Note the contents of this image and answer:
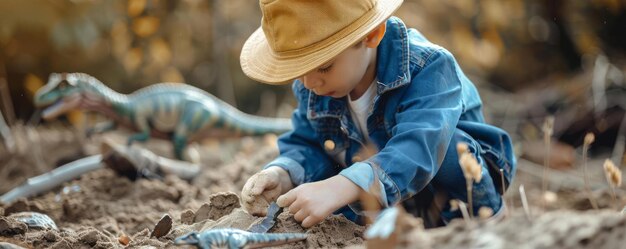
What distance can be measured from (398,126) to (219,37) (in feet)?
15.7

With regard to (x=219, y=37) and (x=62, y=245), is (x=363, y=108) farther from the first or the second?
(x=219, y=37)

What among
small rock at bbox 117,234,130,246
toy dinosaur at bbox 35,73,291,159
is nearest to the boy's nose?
small rock at bbox 117,234,130,246

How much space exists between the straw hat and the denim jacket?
A: 28 centimetres

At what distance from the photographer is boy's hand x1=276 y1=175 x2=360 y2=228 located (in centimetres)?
237

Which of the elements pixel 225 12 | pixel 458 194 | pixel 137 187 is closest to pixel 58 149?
pixel 137 187

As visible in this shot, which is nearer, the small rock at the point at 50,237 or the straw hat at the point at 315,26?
the straw hat at the point at 315,26

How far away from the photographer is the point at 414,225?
6.15ft

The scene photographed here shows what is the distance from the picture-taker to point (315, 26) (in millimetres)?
2482

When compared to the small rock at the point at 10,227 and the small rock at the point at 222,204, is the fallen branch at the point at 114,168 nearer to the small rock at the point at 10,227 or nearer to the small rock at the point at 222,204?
the small rock at the point at 10,227

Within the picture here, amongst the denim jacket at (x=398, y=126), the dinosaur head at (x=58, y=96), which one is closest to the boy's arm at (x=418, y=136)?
the denim jacket at (x=398, y=126)

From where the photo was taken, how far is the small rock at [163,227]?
2537 millimetres

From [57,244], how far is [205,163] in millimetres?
2729

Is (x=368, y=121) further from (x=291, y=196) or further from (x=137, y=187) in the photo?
(x=137, y=187)

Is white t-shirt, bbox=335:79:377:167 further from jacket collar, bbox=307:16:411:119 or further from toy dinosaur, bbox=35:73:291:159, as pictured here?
toy dinosaur, bbox=35:73:291:159
